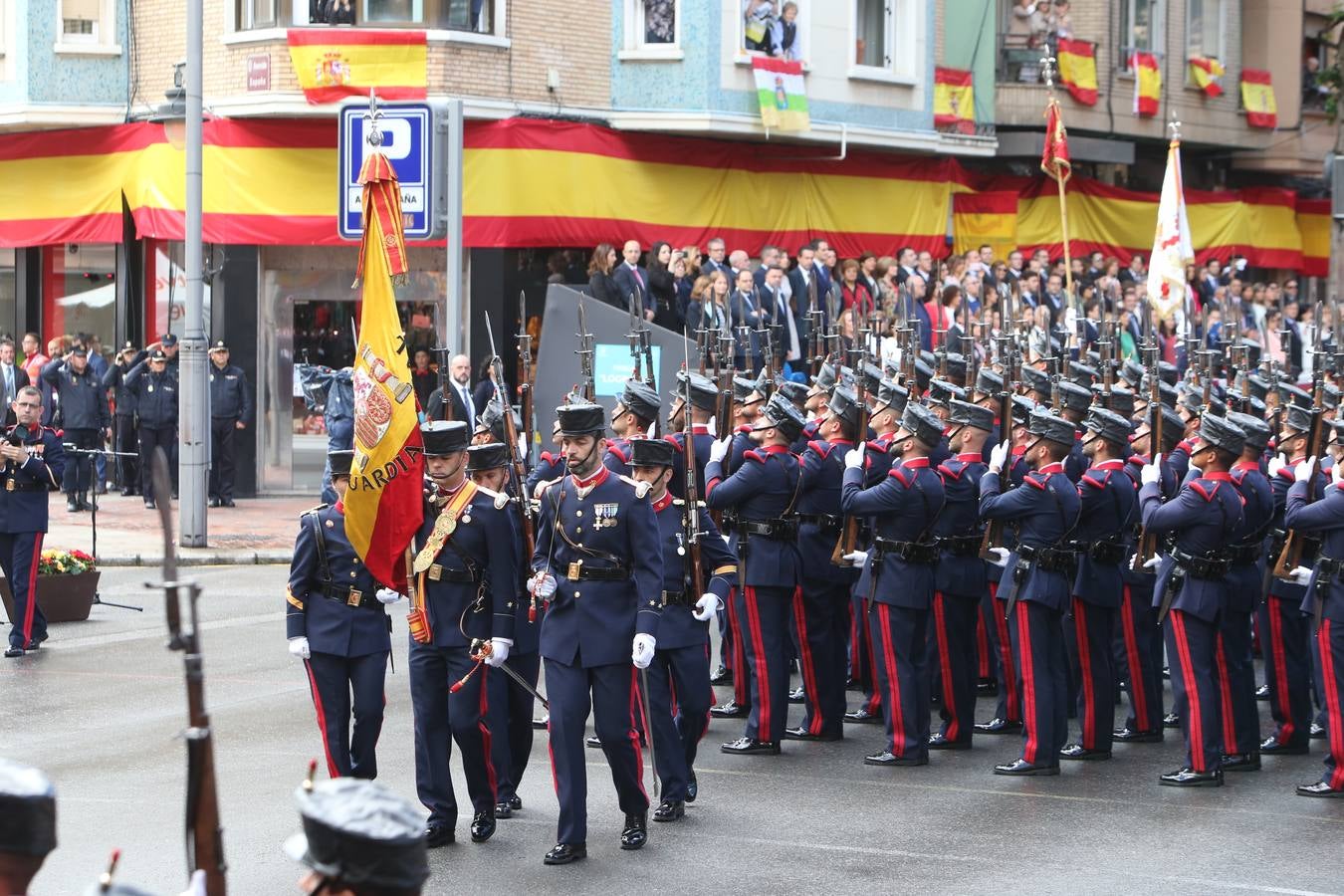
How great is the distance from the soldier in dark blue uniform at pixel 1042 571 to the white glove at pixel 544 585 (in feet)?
10.6

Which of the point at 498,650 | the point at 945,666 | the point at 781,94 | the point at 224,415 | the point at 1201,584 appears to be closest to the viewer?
the point at 498,650

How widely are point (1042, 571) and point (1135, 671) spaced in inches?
53.6

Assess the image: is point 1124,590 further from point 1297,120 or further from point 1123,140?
point 1297,120

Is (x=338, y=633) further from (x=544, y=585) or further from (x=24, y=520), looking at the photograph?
(x=24, y=520)

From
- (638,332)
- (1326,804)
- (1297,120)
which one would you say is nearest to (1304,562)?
(1326,804)

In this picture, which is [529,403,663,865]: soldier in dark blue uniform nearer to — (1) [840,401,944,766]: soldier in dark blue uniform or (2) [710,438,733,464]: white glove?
(1) [840,401,944,766]: soldier in dark blue uniform

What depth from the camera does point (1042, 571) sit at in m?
11.5

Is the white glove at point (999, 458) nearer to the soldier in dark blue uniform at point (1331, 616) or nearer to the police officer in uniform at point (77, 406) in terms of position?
the soldier in dark blue uniform at point (1331, 616)

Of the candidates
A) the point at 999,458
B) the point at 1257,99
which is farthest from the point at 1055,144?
the point at 1257,99

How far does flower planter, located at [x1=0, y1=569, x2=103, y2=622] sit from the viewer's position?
51.6 ft

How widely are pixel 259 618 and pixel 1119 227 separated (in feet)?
66.2

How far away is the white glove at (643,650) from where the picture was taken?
29.8 ft

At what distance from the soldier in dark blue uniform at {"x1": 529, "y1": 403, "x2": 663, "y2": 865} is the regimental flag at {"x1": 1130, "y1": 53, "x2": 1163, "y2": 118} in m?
25.4

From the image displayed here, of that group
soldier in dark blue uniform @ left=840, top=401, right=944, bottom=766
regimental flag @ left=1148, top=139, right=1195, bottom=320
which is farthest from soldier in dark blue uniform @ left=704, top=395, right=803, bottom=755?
regimental flag @ left=1148, top=139, right=1195, bottom=320
